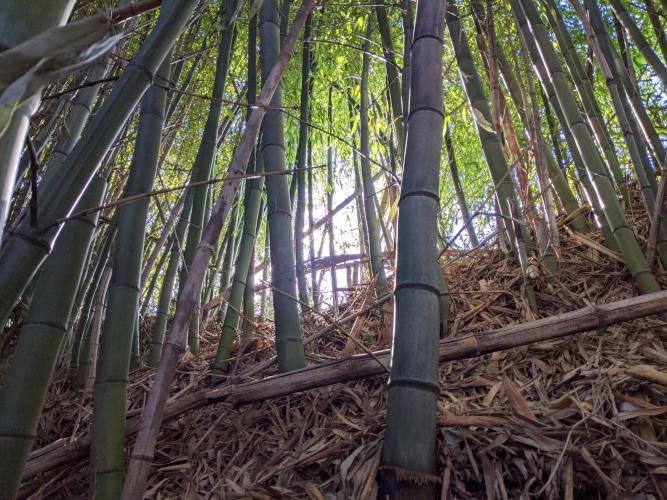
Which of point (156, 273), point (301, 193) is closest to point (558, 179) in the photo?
point (301, 193)

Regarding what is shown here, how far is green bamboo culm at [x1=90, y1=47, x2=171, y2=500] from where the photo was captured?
3.21ft

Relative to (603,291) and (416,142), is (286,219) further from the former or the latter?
(603,291)

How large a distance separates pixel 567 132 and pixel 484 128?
44 cm

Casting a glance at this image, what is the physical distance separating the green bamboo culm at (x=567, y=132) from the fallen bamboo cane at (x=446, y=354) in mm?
447

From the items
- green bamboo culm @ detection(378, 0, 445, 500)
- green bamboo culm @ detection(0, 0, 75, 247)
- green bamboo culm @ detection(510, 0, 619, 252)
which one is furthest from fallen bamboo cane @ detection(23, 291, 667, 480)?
green bamboo culm @ detection(0, 0, 75, 247)

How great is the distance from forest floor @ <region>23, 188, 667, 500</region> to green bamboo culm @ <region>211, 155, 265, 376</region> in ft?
0.27

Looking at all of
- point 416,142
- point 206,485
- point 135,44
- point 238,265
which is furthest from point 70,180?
point 135,44

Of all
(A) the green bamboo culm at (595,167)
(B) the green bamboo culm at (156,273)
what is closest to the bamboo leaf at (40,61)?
(A) the green bamboo culm at (595,167)

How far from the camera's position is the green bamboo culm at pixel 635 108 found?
161cm

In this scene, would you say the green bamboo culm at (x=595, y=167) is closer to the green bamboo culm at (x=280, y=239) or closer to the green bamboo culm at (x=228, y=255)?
the green bamboo culm at (x=280, y=239)

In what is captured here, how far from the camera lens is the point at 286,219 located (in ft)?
4.47

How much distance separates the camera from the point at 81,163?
0.73m

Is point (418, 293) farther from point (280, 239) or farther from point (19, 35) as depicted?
point (19, 35)

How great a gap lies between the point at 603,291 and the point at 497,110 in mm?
684
